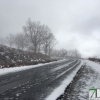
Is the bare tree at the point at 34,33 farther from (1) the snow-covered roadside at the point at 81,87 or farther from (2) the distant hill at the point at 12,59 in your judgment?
(1) the snow-covered roadside at the point at 81,87

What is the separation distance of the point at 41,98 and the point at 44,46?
206ft

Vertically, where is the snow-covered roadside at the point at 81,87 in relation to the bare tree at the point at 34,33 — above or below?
below

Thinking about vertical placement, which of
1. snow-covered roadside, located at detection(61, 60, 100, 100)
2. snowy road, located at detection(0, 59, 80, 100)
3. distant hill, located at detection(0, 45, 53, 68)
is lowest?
snow-covered roadside, located at detection(61, 60, 100, 100)

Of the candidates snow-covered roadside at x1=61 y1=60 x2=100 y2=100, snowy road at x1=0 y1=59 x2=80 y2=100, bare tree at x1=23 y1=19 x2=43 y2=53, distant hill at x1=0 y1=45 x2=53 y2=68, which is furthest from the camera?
bare tree at x1=23 y1=19 x2=43 y2=53

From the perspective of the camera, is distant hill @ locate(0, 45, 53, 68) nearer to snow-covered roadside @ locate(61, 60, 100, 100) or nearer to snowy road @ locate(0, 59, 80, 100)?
snowy road @ locate(0, 59, 80, 100)

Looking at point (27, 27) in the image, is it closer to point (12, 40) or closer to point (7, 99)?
point (12, 40)

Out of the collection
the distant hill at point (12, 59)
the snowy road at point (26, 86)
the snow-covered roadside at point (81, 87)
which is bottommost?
the snow-covered roadside at point (81, 87)

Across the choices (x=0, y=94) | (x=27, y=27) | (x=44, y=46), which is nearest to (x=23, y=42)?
(x=44, y=46)

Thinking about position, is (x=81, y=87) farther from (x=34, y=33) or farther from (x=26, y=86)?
(x=34, y=33)

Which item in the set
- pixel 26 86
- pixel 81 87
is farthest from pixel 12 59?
pixel 81 87

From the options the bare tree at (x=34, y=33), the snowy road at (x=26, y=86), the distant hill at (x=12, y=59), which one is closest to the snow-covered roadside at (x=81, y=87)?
the snowy road at (x=26, y=86)

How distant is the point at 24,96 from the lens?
6.96 meters

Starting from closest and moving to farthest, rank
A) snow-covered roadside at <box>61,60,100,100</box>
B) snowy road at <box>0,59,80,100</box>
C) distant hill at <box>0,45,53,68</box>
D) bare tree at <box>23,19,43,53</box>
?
1. snowy road at <box>0,59,80,100</box>
2. snow-covered roadside at <box>61,60,100,100</box>
3. distant hill at <box>0,45,53,68</box>
4. bare tree at <box>23,19,43,53</box>

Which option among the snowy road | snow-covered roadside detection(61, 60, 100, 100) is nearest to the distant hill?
the snowy road
